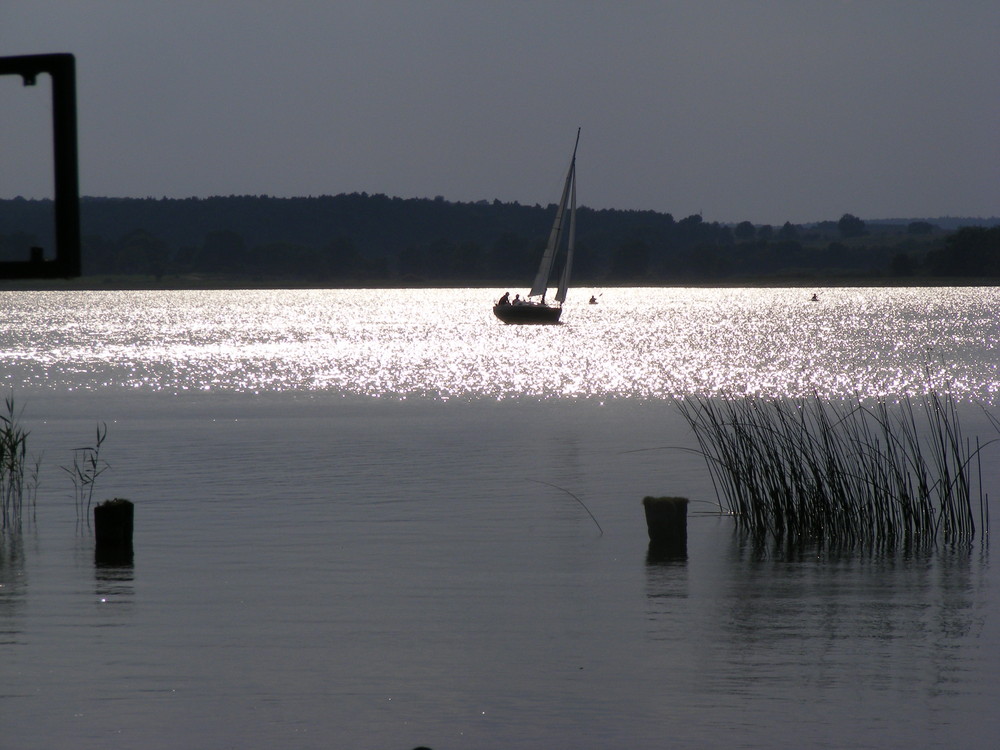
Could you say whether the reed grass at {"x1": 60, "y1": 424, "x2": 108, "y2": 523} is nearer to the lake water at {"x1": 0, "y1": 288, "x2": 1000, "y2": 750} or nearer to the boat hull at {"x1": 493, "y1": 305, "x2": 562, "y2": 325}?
the lake water at {"x1": 0, "y1": 288, "x2": 1000, "y2": 750}

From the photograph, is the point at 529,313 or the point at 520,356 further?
the point at 529,313

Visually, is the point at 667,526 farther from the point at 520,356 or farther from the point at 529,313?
the point at 529,313

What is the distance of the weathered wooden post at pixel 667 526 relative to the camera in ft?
57.1

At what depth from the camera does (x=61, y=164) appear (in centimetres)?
520

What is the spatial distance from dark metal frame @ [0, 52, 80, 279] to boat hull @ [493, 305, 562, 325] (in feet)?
295

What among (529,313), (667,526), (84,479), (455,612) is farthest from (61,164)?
(529,313)

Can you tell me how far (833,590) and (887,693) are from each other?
4.35m

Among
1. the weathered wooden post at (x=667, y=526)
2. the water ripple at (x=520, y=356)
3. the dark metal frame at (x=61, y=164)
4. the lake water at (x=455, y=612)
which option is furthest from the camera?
the water ripple at (x=520, y=356)

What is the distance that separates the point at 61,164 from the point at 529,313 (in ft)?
298

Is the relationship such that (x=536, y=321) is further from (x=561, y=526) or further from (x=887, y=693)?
(x=887, y=693)

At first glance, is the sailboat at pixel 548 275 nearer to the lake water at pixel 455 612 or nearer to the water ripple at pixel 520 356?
the water ripple at pixel 520 356

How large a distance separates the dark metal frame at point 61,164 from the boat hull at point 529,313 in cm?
8984

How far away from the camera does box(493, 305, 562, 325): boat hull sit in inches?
3752

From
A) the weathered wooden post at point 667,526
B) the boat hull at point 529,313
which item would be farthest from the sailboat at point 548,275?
the weathered wooden post at point 667,526
